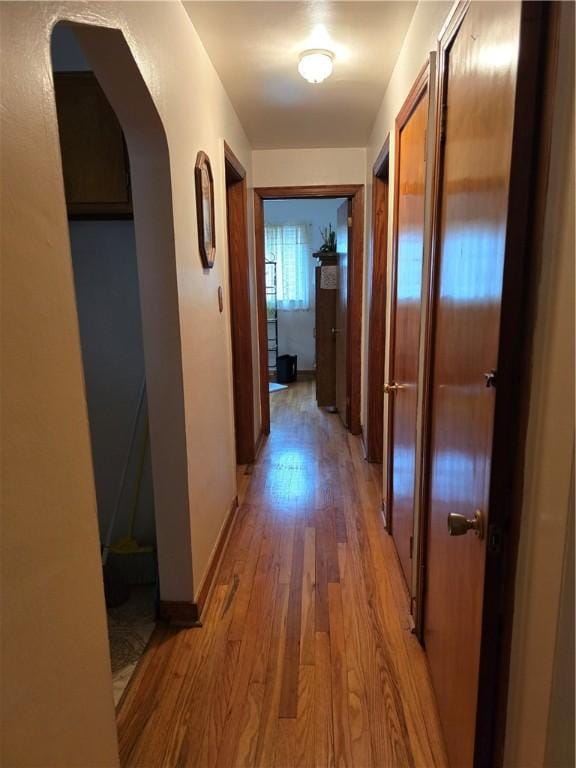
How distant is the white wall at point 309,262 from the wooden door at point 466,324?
526cm

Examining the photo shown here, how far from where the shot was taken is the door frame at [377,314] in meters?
3.30

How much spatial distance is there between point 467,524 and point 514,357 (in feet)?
1.26

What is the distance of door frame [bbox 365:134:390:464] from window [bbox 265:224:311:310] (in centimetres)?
331

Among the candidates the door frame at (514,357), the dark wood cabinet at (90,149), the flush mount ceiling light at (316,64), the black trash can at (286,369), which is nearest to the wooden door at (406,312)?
the flush mount ceiling light at (316,64)

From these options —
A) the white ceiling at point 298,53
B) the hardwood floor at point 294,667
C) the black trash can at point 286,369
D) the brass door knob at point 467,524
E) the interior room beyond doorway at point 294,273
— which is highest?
the white ceiling at point 298,53

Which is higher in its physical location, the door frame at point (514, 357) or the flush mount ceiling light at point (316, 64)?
the flush mount ceiling light at point (316, 64)

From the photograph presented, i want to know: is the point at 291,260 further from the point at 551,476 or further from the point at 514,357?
the point at 551,476

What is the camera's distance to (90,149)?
1.85 meters

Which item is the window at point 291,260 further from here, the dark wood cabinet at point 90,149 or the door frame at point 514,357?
the door frame at point 514,357

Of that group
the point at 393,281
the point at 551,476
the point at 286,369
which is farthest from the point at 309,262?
the point at 551,476

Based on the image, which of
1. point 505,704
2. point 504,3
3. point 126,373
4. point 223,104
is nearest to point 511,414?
point 505,704

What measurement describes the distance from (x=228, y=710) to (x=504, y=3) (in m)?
2.03

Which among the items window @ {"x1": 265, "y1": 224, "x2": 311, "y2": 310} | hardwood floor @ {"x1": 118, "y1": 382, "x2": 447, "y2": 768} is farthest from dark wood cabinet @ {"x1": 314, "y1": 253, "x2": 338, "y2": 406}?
hardwood floor @ {"x1": 118, "y1": 382, "x2": 447, "y2": 768}

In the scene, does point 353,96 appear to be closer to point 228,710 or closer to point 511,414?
point 511,414
